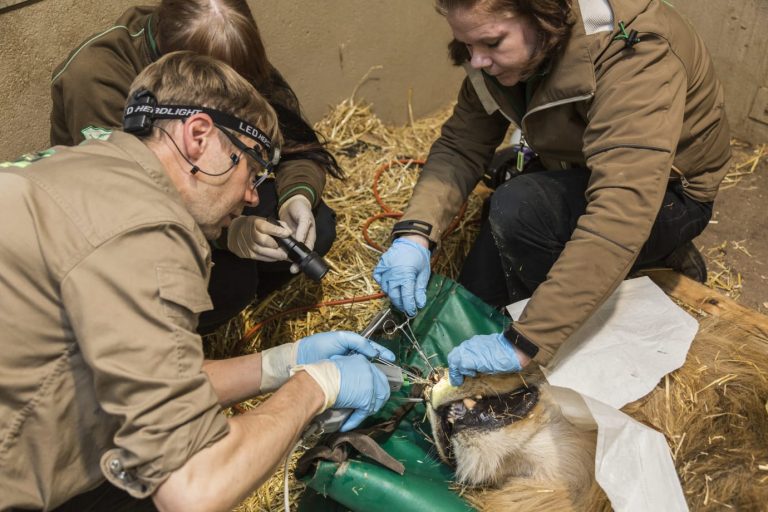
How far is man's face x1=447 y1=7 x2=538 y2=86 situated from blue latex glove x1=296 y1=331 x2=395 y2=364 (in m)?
0.91

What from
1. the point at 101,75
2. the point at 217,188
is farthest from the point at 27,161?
the point at 101,75

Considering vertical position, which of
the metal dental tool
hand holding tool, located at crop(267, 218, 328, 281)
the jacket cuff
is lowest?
the metal dental tool

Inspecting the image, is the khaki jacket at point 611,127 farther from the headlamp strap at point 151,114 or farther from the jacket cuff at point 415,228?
the headlamp strap at point 151,114

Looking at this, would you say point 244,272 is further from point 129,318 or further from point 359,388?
point 129,318

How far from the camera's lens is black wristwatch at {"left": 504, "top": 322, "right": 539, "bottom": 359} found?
6.72ft

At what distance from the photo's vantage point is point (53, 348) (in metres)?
1.51

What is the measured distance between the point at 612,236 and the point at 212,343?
169 centimetres

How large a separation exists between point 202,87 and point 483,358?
108cm

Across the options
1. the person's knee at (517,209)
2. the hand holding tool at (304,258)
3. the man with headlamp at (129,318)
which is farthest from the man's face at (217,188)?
the person's knee at (517,209)

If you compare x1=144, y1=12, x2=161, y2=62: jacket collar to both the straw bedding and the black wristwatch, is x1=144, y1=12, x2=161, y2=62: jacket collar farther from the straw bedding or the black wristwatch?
the black wristwatch

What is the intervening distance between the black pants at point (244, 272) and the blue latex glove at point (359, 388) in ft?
2.43

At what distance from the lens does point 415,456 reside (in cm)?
220

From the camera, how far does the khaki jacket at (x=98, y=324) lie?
1.41 meters

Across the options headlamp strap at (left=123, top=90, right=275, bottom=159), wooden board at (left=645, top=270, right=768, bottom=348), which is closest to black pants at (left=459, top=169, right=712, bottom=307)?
wooden board at (left=645, top=270, right=768, bottom=348)
